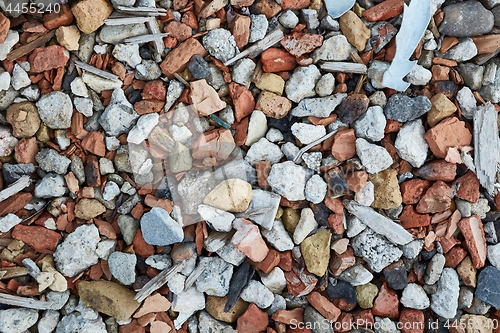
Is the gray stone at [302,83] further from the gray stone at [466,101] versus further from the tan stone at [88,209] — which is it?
the tan stone at [88,209]

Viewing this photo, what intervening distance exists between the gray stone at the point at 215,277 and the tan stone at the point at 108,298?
0.69ft

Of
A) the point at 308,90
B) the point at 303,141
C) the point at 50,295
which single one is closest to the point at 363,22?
the point at 308,90

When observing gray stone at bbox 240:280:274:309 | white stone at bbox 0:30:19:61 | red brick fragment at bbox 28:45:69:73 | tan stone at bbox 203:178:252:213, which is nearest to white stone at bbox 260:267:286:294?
gray stone at bbox 240:280:274:309

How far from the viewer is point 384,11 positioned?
4.58ft

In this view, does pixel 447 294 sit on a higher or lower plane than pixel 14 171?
lower

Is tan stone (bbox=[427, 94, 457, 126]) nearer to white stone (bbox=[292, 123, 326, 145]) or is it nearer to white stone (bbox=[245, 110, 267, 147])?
white stone (bbox=[292, 123, 326, 145])

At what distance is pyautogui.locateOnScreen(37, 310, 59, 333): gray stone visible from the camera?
1.40 m

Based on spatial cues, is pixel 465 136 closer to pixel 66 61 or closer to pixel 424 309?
pixel 424 309

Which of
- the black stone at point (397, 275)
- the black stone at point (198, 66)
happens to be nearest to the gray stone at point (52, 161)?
the black stone at point (198, 66)

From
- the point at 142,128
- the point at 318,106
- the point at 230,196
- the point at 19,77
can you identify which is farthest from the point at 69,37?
the point at 318,106

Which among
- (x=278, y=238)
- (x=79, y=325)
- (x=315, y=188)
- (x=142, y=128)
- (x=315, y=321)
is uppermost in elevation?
(x=142, y=128)

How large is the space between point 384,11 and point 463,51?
0.92 feet

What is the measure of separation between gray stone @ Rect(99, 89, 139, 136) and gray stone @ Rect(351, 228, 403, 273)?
805mm

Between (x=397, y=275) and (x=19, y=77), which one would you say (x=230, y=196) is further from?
(x=19, y=77)
